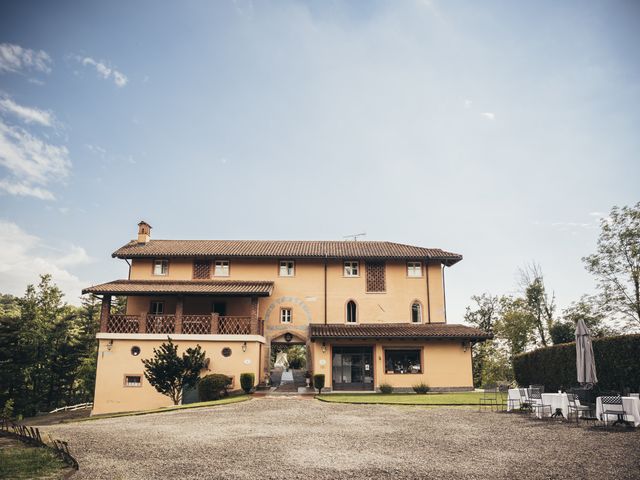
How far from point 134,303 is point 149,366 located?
673cm

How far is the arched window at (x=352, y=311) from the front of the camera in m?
26.8

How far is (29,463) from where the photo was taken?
24.5 feet

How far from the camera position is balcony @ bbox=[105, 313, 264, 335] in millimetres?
23380

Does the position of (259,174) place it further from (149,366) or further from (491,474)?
(491,474)

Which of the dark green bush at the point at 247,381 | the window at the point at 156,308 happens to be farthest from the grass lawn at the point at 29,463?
the window at the point at 156,308

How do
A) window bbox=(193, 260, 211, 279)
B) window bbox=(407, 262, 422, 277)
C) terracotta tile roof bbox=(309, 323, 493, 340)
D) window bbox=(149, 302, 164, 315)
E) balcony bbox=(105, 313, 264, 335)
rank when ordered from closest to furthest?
balcony bbox=(105, 313, 264, 335)
terracotta tile roof bbox=(309, 323, 493, 340)
window bbox=(149, 302, 164, 315)
window bbox=(193, 260, 211, 279)
window bbox=(407, 262, 422, 277)

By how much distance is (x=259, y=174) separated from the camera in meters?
24.7

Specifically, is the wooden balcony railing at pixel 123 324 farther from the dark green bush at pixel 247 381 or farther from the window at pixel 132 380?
the dark green bush at pixel 247 381

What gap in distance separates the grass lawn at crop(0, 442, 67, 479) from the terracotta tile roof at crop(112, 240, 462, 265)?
18316 millimetres

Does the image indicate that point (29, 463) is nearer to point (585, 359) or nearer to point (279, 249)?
point (585, 359)

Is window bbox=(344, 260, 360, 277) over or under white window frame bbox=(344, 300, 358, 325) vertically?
over

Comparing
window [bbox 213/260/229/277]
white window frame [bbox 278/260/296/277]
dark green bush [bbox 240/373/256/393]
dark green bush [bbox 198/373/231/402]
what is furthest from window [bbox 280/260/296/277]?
dark green bush [bbox 198/373/231/402]

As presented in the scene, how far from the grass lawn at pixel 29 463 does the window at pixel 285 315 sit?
17.8m

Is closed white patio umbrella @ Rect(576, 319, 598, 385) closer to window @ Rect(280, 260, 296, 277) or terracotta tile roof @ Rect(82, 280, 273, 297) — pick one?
terracotta tile roof @ Rect(82, 280, 273, 297)
